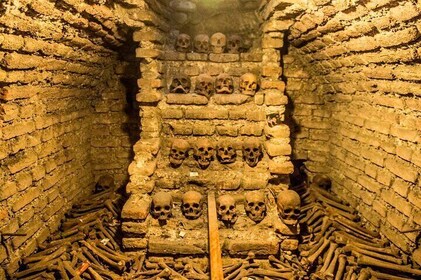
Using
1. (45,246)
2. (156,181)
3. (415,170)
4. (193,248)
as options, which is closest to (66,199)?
(45,246)

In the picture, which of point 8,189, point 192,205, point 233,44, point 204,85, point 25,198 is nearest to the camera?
point 8,189

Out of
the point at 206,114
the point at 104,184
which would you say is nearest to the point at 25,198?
the point at 104,184

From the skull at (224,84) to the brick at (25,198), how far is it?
2.98 meters

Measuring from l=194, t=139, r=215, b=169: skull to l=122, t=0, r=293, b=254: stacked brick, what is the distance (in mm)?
113

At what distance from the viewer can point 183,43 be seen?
538 centimetres

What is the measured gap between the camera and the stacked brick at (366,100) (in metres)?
3.21

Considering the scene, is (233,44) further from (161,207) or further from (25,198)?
(25,198)

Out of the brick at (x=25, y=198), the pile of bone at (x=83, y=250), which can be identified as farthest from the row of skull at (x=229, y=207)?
the brick at (x=25, y=198)

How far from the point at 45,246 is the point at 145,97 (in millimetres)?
2466

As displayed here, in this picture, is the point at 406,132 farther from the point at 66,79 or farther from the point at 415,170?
the point at 66,79

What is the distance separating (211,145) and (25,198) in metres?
2.54

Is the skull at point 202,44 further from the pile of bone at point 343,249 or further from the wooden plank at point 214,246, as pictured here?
the pile of bone at point 343,249

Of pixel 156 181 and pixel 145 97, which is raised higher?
pixel 145 97

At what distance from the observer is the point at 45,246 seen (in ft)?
13.7
